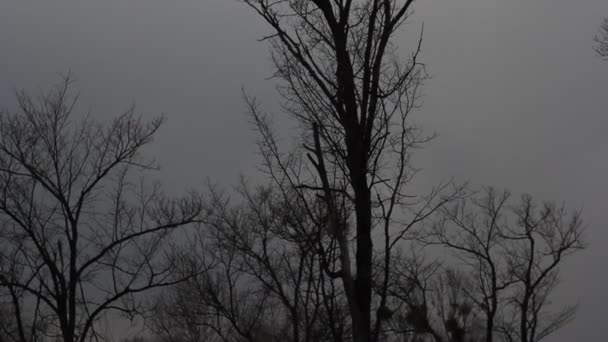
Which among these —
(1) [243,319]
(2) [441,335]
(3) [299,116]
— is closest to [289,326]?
(1) [243,319]

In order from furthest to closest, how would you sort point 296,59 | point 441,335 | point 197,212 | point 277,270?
1. point 441,335
2. point 277,270
3. point 197,212
4. point 296,59

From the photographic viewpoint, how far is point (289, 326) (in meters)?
21.9

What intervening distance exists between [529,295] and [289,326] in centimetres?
893

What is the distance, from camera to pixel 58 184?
551 inches

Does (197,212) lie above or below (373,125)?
above

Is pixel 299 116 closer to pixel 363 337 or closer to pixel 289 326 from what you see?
pixel 363 337

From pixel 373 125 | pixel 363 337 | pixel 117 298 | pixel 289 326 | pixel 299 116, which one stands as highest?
pixel 289 326

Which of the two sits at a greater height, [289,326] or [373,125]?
[289,326]

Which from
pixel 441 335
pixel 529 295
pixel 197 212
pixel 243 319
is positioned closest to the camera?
pixel 197 212

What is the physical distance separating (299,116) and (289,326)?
617 inches

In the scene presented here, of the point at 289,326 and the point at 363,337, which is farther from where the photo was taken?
the point at 289,326

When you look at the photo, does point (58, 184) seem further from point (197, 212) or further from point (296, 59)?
point (296, 59)

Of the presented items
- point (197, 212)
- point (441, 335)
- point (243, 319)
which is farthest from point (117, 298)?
point (441, 335)

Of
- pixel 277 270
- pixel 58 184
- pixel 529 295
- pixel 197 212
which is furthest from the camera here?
pixel 529 295
